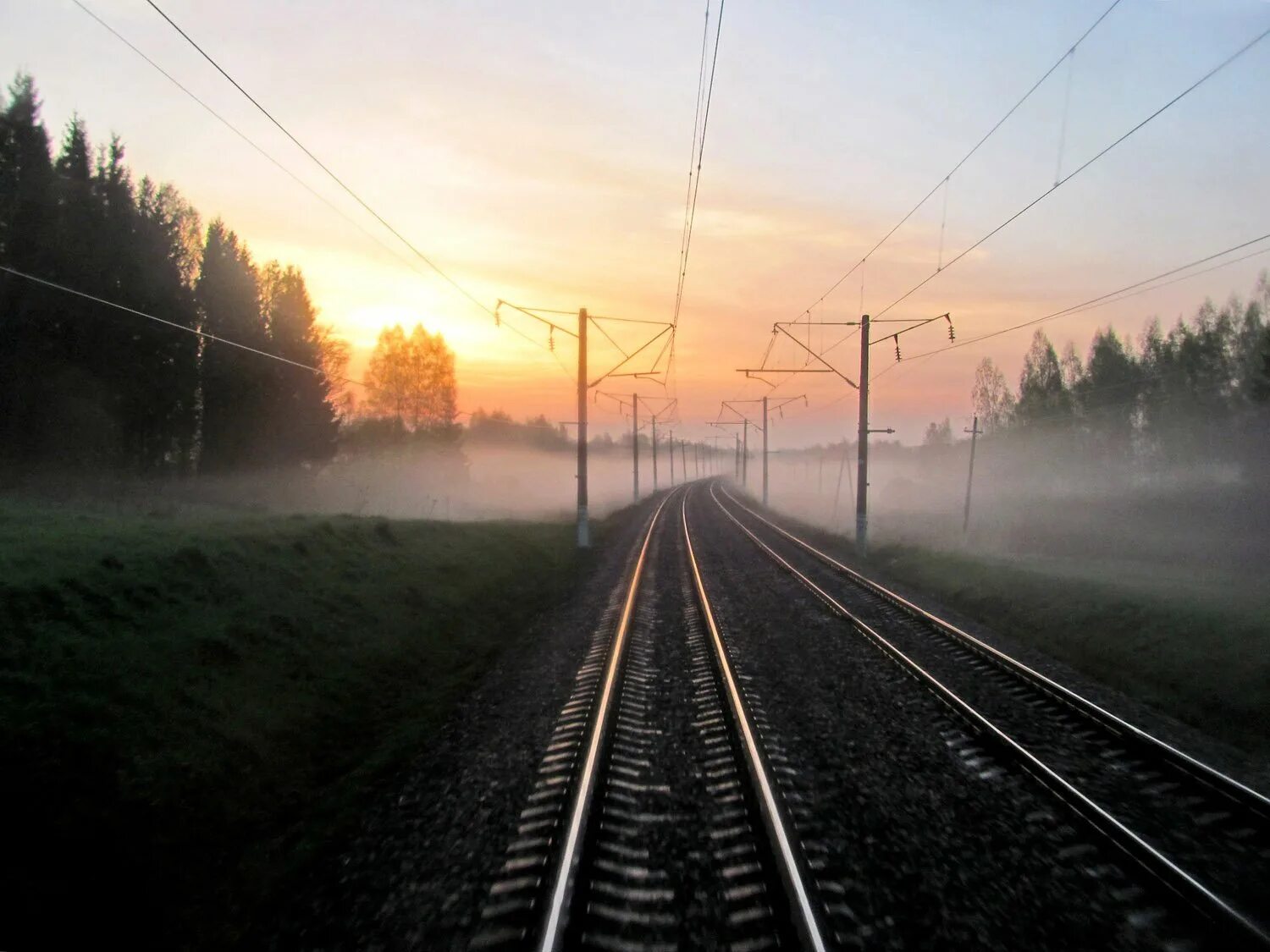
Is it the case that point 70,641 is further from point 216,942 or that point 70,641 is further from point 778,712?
point 778,712

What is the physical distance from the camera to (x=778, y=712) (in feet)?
31.7

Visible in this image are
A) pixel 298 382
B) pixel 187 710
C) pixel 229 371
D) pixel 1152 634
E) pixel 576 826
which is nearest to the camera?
pixel 576 826

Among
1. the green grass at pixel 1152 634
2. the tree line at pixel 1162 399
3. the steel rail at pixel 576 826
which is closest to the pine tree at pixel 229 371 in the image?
the steel rail at pixel 576 826

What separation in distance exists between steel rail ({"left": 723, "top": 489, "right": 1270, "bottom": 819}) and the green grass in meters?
1.48

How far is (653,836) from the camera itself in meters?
Answer: 6.18

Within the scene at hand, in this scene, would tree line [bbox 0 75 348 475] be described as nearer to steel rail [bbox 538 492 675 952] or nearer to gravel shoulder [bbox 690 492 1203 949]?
steel rail [bbox 538 492 675 952]

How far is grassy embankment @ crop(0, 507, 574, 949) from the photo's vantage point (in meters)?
5.56

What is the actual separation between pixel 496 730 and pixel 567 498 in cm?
8143

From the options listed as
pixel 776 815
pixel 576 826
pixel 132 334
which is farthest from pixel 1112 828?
pixel 132 334

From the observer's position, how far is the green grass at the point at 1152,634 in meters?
10.3

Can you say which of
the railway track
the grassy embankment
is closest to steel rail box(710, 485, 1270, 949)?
the railway track

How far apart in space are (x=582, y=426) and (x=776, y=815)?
28.0 metres

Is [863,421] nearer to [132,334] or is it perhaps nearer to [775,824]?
[775,824]

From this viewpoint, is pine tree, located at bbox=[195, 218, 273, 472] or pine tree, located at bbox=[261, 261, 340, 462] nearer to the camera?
pine tree, located at bbox=[195, 218, 273, 472]
